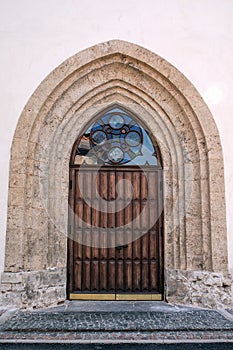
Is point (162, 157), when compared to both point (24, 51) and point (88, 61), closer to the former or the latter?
point (88, 61)

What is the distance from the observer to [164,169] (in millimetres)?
5660

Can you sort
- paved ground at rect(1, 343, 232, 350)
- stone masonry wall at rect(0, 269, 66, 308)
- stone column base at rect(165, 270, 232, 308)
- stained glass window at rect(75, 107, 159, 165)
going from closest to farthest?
paved ground at rect(1, 343, 232, 350) → stone masonry wall at rect(0, 269, 66, 308) → stone column base at rect(165, 270, 232, 308) → stained glass window at rect(75, 107, 159, 165)

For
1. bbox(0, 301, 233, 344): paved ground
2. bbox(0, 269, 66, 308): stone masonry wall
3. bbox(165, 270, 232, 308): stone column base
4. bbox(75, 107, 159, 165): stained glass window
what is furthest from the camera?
bbox(75, 107, 159, 165): stained glass window

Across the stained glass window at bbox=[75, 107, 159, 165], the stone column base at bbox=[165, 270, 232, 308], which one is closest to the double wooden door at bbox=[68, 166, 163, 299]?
the stained glass window at bbox=[75, 107, 159, 165]

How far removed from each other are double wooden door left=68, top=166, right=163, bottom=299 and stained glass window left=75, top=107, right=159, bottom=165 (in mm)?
157

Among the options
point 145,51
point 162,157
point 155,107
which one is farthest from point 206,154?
Answer: point 145,51

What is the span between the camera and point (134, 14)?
18.5ft

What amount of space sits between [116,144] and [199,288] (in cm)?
260

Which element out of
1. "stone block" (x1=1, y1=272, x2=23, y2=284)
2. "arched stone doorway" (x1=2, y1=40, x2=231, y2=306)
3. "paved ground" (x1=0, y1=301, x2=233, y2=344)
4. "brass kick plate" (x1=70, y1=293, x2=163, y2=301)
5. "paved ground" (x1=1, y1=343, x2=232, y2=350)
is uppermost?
"arched stone doorway" (x1=2, y1=40, x2=231, y2=306)

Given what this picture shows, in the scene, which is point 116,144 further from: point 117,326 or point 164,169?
point 117,326

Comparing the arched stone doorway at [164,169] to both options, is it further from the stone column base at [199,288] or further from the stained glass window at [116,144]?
the stained glass window at [116,144]

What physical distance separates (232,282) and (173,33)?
155 inches

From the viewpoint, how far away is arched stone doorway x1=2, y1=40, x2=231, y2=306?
503 cm

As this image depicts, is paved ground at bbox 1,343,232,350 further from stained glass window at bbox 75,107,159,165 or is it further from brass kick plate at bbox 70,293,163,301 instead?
stained glass window at bbox 75,107,159,165
